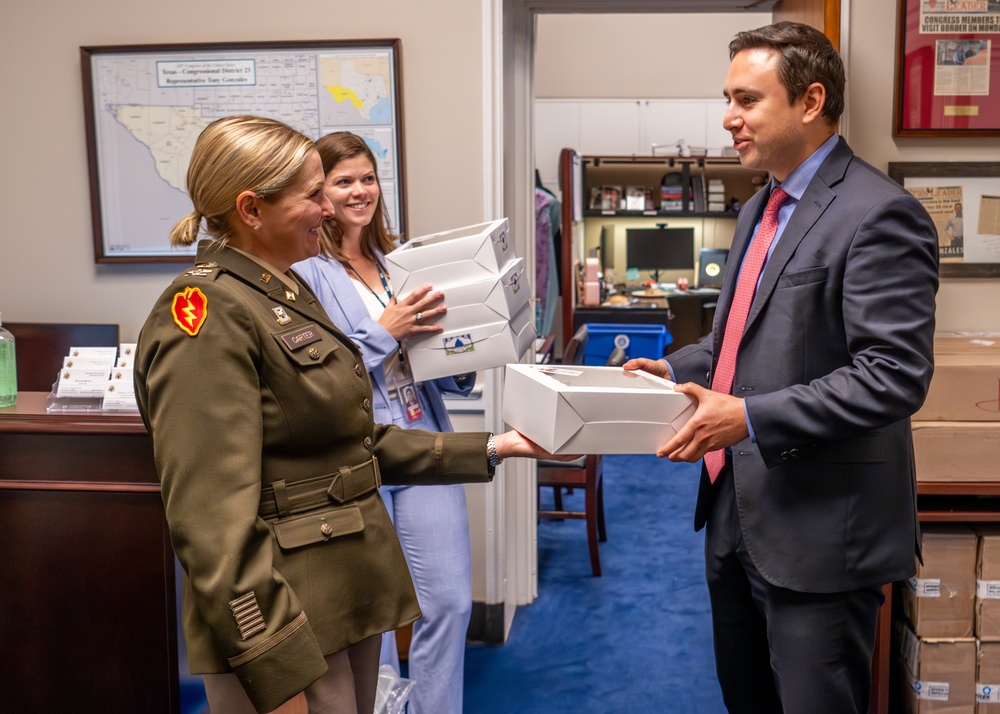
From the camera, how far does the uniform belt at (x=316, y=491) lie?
1288 mm

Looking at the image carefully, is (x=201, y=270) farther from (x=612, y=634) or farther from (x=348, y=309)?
(x=612, y=634)

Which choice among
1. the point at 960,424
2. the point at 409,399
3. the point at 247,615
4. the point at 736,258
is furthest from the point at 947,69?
the point at 247,615

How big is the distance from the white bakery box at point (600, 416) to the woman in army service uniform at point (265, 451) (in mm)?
364

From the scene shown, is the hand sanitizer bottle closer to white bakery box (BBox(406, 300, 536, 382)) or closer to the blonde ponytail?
white bakery box (BBox(406, 300, 536, 382))

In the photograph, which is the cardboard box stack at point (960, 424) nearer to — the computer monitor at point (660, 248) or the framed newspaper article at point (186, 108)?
the framed newspaper article at point (186, 108)

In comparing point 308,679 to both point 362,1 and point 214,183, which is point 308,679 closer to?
point 214,183

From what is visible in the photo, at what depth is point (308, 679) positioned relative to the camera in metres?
1.22

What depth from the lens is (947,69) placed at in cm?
273

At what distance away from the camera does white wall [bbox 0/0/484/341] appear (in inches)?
119

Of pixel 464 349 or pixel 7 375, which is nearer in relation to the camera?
pixel 464 349

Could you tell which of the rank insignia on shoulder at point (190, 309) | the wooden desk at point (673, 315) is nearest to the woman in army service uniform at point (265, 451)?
the rank insignia on shoulder at point (190, 309)

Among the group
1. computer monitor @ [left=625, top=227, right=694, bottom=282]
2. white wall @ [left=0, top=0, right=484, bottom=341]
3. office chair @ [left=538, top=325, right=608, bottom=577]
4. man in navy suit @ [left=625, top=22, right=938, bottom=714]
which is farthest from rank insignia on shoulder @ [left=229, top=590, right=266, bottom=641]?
computer monitor @ [left=625, top=227, right=694, bottom=282]

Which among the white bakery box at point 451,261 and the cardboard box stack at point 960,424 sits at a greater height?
the white bakery box at point 451,261

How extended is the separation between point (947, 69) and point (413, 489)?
2.08m
